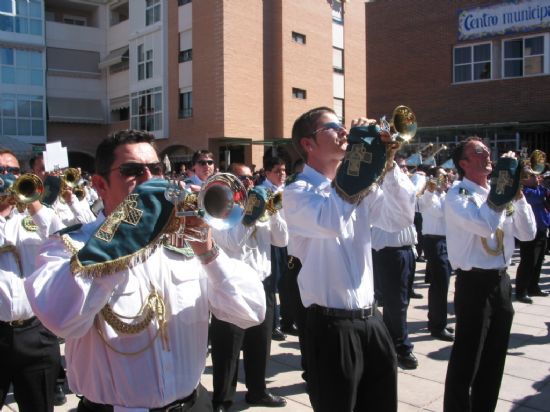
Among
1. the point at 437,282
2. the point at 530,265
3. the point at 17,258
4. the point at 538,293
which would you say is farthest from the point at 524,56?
the point at 17,258

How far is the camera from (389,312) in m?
5.97

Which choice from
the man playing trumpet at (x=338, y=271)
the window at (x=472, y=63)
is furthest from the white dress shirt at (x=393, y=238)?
the window at (x=472, y=63)

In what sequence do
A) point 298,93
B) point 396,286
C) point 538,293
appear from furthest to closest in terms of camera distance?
point 298,93
point 538,293
point 396,286

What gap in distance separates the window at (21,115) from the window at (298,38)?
15.3 metres

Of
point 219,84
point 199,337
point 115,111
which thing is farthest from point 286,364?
point 115,111

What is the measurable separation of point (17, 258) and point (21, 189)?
0.58 metres

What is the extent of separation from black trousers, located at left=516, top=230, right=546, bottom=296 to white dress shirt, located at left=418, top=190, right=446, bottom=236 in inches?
78.8

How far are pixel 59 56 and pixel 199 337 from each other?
34.5m

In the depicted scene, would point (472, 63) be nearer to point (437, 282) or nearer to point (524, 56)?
point (524, 56)

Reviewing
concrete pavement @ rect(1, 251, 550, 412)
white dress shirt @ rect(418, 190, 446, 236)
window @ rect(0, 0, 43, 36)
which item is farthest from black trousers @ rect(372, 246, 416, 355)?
window @ rect(0, 0, 43, 36)

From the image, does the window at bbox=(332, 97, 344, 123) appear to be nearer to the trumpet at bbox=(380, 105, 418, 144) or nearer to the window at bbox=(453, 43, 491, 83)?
the window at bbox=(453, 43, 491, 83)

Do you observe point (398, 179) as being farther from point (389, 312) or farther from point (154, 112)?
point (154, 112)

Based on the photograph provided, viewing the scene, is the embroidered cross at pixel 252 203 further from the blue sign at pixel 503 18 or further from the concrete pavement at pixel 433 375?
the blue sign at pixel 503 18

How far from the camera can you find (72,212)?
270 inches
